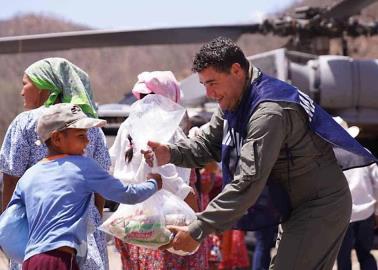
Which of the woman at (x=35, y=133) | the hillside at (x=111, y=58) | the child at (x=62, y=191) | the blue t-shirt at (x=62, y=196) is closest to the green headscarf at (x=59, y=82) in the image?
the woman at (x=35, y=133)

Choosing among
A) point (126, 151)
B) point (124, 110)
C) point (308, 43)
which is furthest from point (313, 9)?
point (126, 151)

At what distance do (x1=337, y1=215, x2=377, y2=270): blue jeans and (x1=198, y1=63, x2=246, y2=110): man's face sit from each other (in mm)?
3592

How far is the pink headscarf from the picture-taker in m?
5.69

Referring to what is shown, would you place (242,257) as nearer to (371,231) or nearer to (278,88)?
(371,231)

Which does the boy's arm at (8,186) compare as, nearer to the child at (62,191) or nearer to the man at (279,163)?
the child at (62,191)

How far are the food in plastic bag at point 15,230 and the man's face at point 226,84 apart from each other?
101cm

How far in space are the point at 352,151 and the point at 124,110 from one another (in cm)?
572

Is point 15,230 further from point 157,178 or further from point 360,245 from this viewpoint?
point 360,245

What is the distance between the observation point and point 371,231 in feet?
26.2

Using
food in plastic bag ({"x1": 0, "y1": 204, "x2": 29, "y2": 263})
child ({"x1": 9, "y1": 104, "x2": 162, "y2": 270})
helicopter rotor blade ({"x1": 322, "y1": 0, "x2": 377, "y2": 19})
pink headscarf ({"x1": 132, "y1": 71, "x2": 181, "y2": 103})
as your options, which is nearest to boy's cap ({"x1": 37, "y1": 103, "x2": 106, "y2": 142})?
child ({"x1": 9, "y1": 104, "x2": 162, "y2": 270})

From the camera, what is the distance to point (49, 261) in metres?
4.25

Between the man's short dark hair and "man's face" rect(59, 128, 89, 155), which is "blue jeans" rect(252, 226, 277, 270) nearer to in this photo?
the man's short dark hair

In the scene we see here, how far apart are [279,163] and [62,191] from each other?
3.26ft

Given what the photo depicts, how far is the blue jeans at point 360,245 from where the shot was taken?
7879 mm
